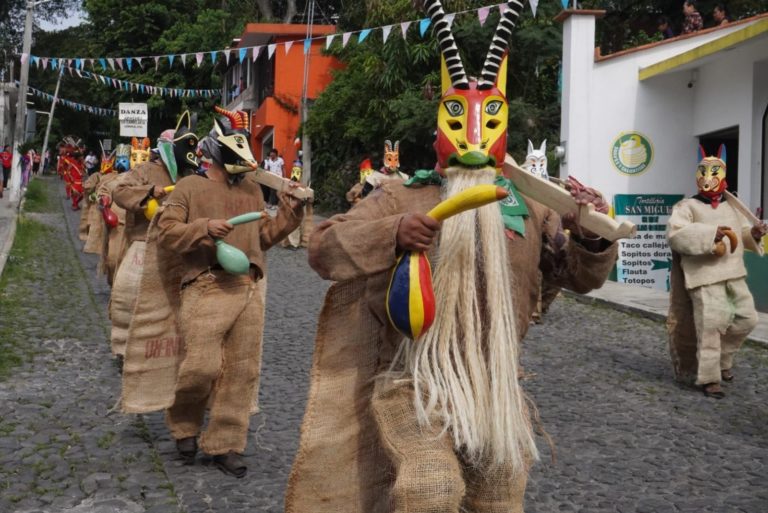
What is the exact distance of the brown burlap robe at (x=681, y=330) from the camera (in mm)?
8594

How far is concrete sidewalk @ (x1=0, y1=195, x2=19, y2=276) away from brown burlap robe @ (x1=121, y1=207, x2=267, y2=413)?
8.80 m

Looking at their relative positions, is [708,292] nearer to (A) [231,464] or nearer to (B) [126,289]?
(A) [231,464]

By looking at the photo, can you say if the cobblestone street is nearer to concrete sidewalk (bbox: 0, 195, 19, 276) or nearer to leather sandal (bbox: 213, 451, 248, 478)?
leather sandal (bbox: 213, 451, 248, 478)

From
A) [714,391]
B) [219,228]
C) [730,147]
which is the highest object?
[730,147]

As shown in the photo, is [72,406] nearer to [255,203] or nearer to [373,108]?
[255,203]

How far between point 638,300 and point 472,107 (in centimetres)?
1047

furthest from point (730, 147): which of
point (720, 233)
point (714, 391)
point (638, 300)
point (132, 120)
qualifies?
point (132, 120)

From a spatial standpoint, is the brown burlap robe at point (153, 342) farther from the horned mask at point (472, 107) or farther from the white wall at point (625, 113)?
the white wall at point (625, 113)

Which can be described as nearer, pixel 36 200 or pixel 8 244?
pixel 8 244

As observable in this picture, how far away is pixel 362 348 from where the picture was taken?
3.48 metres

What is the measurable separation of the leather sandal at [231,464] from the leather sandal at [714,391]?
14.0 ft

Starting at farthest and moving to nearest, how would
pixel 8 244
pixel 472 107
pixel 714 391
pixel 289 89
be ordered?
1. pixel 289 89
2. pixel 8 244
3. pixel 714 391
4. pixel 472 107

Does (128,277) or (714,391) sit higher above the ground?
(128,277)

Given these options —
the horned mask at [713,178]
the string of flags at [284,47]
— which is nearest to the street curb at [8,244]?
the string of flags at [284,47]
